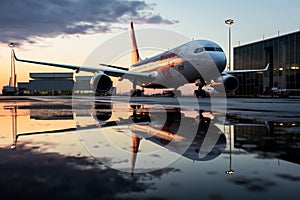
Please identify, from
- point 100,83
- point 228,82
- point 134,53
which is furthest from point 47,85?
point 228,82

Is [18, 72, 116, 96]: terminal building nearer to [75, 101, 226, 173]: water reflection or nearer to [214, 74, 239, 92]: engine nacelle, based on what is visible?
[214, 74, 239, 92]: engine nacelle

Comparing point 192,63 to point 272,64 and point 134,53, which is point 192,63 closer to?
point 134,53

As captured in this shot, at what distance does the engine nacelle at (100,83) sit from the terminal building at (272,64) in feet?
109

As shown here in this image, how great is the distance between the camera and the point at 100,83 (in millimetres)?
23125

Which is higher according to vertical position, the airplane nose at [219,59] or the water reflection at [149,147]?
the airplane nose at [219,59]

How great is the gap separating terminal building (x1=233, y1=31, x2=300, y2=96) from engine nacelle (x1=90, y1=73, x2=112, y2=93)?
33.3 meters

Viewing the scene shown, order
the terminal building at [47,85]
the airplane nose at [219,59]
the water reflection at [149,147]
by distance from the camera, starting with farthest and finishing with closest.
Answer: the terminal building at [47,85] < the airplane nose at [219,59] < the water reflection at [149,147]

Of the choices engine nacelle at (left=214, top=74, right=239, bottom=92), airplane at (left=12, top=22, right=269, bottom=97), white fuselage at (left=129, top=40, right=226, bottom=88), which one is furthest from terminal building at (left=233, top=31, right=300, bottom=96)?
white fuselage at (left=129, top=40, right=226, bottom=88)

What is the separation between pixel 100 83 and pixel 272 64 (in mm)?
44842

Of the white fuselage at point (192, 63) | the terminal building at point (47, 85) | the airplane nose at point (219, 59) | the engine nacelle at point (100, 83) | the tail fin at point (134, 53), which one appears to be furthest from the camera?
the terminal building at point (47, 85)

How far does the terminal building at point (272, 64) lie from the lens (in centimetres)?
5181

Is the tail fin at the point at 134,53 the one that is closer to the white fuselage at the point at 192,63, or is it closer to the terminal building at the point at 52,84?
the white fuselage at the point at 192,63

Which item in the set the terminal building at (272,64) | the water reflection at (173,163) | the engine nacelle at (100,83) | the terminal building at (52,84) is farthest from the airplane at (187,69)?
the terminal building at (52,84)

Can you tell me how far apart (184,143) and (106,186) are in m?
2.22
